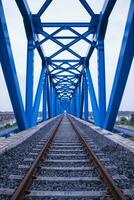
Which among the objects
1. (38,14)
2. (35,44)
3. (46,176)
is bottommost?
(46,176)

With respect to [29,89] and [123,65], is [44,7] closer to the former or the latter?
[29,89]

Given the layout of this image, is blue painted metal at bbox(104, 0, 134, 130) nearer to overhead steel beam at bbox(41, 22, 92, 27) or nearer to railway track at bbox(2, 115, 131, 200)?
railway track at bbox(2, 115, 131, 200)

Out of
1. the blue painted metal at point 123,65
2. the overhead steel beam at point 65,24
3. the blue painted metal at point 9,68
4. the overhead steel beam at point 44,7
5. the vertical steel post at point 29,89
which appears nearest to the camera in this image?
the blue painted metal at point 123,65

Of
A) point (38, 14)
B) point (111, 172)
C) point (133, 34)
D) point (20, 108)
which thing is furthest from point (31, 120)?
point (111, 172)

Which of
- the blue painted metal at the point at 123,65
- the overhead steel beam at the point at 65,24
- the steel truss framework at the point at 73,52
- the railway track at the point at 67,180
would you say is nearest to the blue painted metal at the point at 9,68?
the steel truss framework at the point at 73,52

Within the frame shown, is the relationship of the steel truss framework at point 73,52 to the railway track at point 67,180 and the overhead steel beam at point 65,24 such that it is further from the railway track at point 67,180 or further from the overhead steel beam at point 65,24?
the railway track at point 67,180

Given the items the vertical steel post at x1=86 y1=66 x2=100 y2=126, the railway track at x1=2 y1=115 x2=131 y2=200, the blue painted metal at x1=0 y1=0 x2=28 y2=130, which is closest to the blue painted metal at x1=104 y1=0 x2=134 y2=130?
the blue painted metal at x1=0 y1=0 x2=28 y2=130

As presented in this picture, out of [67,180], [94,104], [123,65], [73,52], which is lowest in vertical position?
[67,180]

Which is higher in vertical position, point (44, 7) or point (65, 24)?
point (44, 7)

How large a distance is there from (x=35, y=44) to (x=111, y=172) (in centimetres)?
1328

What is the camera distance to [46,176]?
4785mm

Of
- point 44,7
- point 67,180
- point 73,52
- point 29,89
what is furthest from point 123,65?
point 73,52

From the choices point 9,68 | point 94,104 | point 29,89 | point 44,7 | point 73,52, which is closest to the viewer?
point 9,68

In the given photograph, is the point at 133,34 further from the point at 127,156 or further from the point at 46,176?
the point at 46,176
